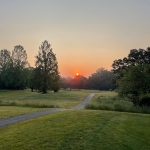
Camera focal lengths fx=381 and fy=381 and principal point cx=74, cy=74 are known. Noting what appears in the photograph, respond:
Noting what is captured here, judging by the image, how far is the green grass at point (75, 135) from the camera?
18.1m

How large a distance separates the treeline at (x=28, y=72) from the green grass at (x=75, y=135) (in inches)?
3438

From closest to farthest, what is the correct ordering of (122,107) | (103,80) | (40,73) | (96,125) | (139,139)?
(139,139)
(96,125)
(122,107)
(40,73)
(103,80)

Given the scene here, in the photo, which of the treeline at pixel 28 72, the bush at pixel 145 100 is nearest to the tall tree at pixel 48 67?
the treeline at pixel 28 72

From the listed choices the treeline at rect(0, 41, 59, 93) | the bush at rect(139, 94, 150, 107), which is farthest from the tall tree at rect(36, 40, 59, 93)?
the bush at rect(139, 94, 150, 107)

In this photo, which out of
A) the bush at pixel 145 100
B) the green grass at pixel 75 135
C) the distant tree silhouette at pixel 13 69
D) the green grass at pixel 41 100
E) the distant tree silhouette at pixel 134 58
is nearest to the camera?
the green grass at pixel 75 135

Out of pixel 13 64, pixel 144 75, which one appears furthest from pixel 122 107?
pixel 13 64

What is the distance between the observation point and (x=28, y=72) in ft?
436

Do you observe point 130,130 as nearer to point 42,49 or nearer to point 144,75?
point 144,75

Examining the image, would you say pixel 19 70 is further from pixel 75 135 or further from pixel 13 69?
pixel 75 135

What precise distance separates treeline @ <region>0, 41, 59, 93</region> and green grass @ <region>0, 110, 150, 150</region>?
87.3 metres

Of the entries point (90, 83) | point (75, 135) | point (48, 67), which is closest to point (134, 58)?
point (48, 67)

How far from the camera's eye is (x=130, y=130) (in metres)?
24.6

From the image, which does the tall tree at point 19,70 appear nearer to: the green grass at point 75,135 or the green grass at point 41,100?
the green grass at point 41,100

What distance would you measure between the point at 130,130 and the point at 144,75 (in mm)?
32716
